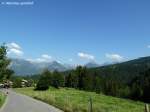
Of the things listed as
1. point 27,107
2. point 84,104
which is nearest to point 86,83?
point 84,104

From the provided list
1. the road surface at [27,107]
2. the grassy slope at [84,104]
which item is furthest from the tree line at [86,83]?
the road surface at [27,107]

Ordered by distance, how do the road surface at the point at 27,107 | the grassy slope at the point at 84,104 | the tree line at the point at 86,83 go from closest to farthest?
the grassy slope at the point at 84,104, the road surface at the point at 27,107, the tree line at the point at 86,83

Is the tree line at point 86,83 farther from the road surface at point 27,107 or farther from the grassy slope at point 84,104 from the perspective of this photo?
the road surface at point 27,107

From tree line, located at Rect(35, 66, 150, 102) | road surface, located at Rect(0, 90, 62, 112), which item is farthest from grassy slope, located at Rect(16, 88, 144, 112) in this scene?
tree line, located at Rect(35, 66, 150, 102)

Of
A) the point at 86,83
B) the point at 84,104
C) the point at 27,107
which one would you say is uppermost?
the point at 86,83

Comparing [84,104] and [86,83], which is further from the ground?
[86,83]

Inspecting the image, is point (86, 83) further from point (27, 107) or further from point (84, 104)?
point (27, 107)

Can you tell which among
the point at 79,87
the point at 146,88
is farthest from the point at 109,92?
the point at 146,88

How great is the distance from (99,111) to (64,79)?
458ft

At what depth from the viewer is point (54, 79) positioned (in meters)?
146

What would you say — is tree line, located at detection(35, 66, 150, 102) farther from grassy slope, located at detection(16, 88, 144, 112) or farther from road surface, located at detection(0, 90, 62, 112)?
road surface, located at detection(0, 90, 62, 112)

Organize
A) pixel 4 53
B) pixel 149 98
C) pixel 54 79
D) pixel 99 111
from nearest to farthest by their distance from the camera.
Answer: pixel 99 111, pixel 4 53, pixel 149 98, pixel 54 79

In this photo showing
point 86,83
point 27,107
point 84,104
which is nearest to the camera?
point 27,107

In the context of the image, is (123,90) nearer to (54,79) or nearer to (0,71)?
(54,79)
